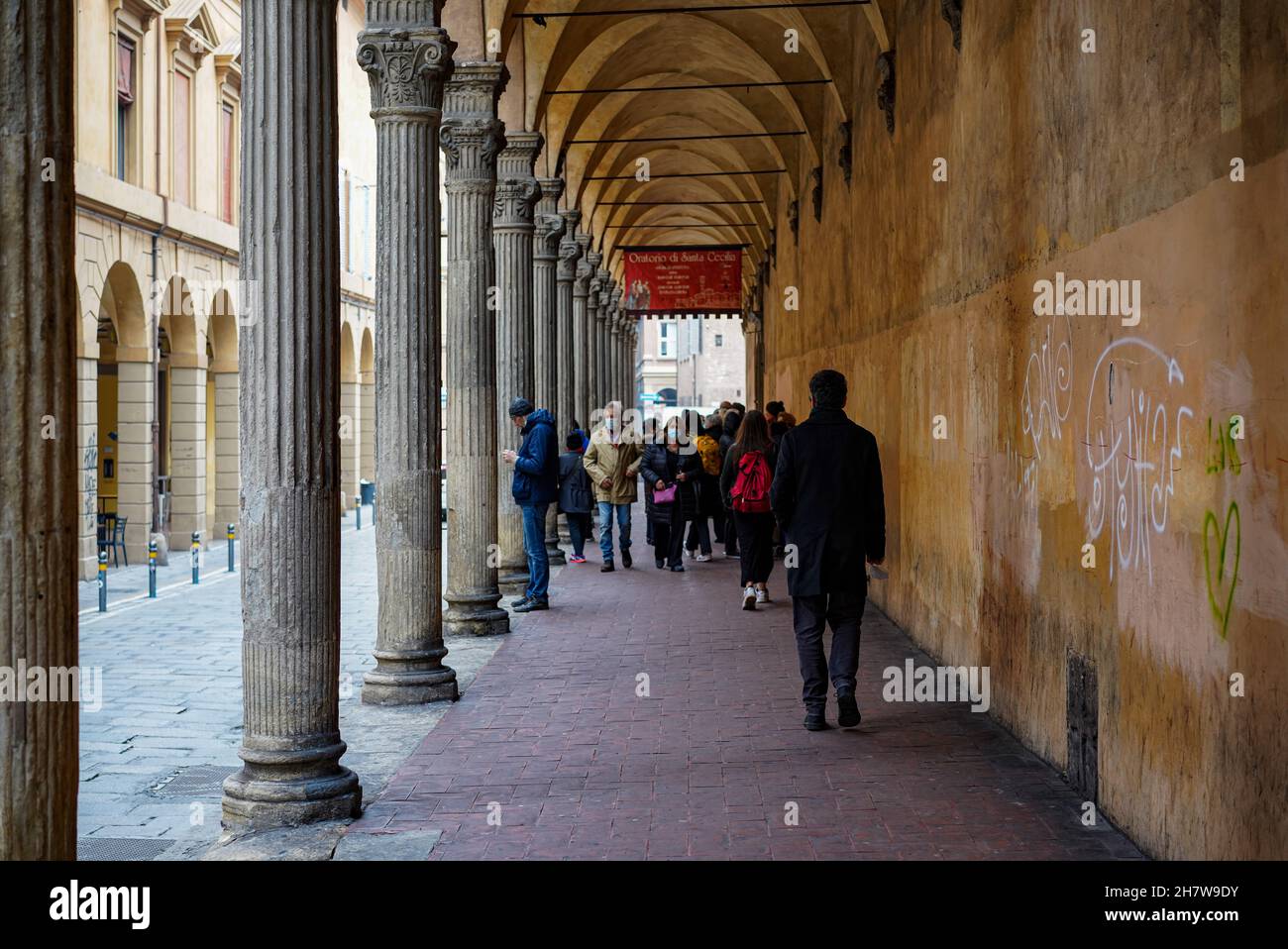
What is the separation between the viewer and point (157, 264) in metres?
21.8

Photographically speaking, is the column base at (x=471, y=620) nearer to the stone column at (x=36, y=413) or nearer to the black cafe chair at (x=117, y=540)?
the stone column at (x=36, y=413)

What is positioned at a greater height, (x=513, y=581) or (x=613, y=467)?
(x=613, y=467)

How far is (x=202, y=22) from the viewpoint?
23.5 metres

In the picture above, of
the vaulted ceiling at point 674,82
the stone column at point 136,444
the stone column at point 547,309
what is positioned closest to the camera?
the vaulted ceiling at point 674,82

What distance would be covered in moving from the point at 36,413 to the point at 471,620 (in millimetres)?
8401

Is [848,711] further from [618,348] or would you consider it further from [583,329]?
[618,348]

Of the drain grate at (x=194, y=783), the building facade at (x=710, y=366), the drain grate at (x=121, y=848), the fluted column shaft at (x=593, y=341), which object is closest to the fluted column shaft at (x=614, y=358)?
the fluted column shaft at (x=593, y=341)

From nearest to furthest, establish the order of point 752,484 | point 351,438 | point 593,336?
1. point 752,484
2. point 593,336
3. point 351,438

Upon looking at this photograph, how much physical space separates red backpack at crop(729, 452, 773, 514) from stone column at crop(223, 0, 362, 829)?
251 inches

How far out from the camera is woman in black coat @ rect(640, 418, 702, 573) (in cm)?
1711

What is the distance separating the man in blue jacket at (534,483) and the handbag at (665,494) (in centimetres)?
361

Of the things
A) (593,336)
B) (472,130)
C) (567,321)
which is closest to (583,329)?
(593,336)

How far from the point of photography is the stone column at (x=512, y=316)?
14.3 meters

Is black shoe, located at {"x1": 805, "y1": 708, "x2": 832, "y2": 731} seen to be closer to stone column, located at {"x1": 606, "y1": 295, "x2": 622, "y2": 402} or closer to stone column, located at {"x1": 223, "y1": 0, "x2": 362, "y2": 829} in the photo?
stone column, located at {"x1": 223, "y1": 0, "x2": 362, "y2": 829}
